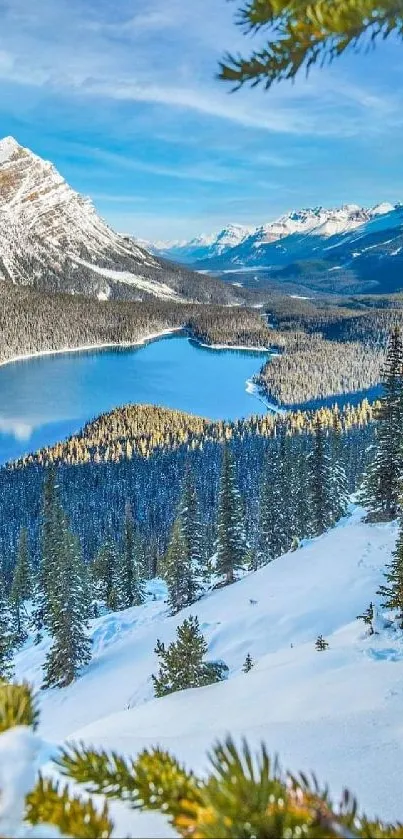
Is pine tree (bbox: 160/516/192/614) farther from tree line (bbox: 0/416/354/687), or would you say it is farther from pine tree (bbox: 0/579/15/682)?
pine tree (bbox: 0/579/15/682)

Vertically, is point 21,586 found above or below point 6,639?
below

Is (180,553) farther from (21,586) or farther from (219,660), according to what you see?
(21,586)

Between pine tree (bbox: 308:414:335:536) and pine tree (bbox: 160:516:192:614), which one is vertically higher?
pine tree (bbox: 308:414:335:536)

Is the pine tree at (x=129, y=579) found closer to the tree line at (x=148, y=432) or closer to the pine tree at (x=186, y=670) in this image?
the pine tree at (x=186, y=670)

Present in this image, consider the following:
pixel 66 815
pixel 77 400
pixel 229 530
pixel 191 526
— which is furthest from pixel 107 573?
pixel 77 400

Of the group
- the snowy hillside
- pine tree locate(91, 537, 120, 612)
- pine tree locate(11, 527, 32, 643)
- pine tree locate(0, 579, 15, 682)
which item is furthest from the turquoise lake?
the snowy hillside

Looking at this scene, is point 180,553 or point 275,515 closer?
point 180,553

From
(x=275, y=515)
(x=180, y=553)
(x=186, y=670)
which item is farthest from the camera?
(x=275, y=515)
